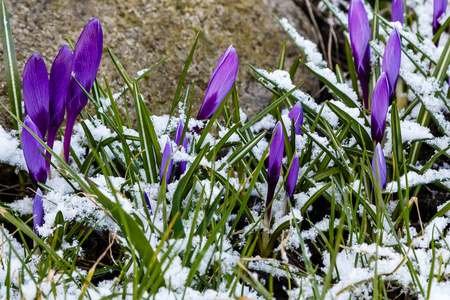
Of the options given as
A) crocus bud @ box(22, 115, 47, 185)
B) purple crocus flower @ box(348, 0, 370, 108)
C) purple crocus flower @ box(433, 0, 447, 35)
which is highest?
purple crocus flower @ box(433, 0, 447, 35)

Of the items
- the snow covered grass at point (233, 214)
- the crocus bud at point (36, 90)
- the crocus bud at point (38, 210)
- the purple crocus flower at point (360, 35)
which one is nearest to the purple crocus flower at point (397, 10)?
the snow covered grass at point (233, 214)

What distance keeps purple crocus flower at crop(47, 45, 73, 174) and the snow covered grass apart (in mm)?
138

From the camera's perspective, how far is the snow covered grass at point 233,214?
1001 mm

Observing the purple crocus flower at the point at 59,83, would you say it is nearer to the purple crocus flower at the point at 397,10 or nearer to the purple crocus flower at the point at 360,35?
the purple crocus flower at the point at 360,35

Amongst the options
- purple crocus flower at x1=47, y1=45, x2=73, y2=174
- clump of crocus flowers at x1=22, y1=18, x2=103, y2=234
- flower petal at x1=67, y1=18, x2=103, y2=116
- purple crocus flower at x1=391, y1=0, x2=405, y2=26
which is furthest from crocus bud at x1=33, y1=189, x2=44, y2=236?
purple crocus flower at x1=391, y1=0, x2=405, y2=26

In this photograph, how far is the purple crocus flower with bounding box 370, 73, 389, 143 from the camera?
3.88ft

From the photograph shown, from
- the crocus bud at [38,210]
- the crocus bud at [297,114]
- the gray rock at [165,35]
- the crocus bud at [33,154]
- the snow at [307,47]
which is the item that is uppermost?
the gray rock at [165,35]

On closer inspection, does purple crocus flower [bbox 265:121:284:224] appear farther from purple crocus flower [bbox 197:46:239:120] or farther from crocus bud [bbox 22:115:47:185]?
crocus bud [bbox 22:115:47:185]

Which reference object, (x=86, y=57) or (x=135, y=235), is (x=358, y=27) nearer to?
(x=86, y=57)

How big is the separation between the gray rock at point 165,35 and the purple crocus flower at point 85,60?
53 centimetres

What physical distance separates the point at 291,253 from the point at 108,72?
40.3 inches

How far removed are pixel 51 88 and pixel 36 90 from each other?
46 millimetres

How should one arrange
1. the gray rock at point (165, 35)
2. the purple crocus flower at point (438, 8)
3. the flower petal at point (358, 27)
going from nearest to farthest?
the flower petal at point (358, 27), the purple crocus flower at point (438, 8), the gray rock at point (165, 35)

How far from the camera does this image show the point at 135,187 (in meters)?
1.25
